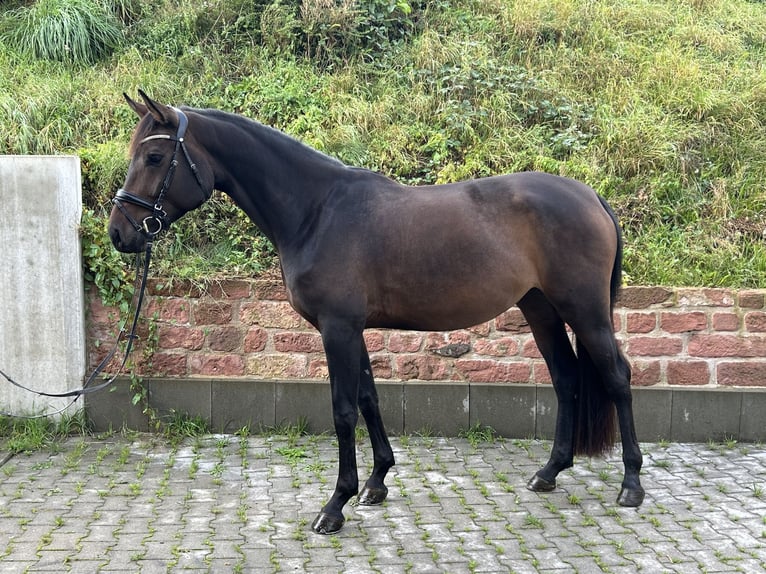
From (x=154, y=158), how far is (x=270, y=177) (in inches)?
25.0

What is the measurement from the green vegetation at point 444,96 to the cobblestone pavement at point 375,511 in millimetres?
1454

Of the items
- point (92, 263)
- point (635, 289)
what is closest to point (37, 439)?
point (92, 263)

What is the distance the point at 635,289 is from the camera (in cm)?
576

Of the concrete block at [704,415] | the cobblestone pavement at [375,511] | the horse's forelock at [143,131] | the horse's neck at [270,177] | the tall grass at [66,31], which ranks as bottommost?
the cobblestone pavement at [375,511]

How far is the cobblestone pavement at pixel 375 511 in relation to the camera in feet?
12.3

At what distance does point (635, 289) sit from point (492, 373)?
1221 millimetres

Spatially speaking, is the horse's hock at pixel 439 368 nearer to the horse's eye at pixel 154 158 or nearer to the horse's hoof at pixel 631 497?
the horse's hoof at pixel 631 497

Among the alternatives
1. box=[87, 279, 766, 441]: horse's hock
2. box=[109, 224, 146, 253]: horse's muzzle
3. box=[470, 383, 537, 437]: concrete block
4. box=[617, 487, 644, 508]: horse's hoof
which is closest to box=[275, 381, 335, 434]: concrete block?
box=[87, 279, 766, 441]: horse's hock

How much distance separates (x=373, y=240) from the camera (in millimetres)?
4359

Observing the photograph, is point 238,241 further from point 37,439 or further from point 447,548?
point 447,548

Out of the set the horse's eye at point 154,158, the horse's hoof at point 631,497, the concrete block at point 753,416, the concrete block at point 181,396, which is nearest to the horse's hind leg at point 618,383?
the horse's hoof at point 631,497

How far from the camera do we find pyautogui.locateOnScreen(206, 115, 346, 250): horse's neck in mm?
4352

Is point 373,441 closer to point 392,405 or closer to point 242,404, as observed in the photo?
point 392,405

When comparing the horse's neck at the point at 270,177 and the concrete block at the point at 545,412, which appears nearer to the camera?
the horse's neck at the point at 270,177
